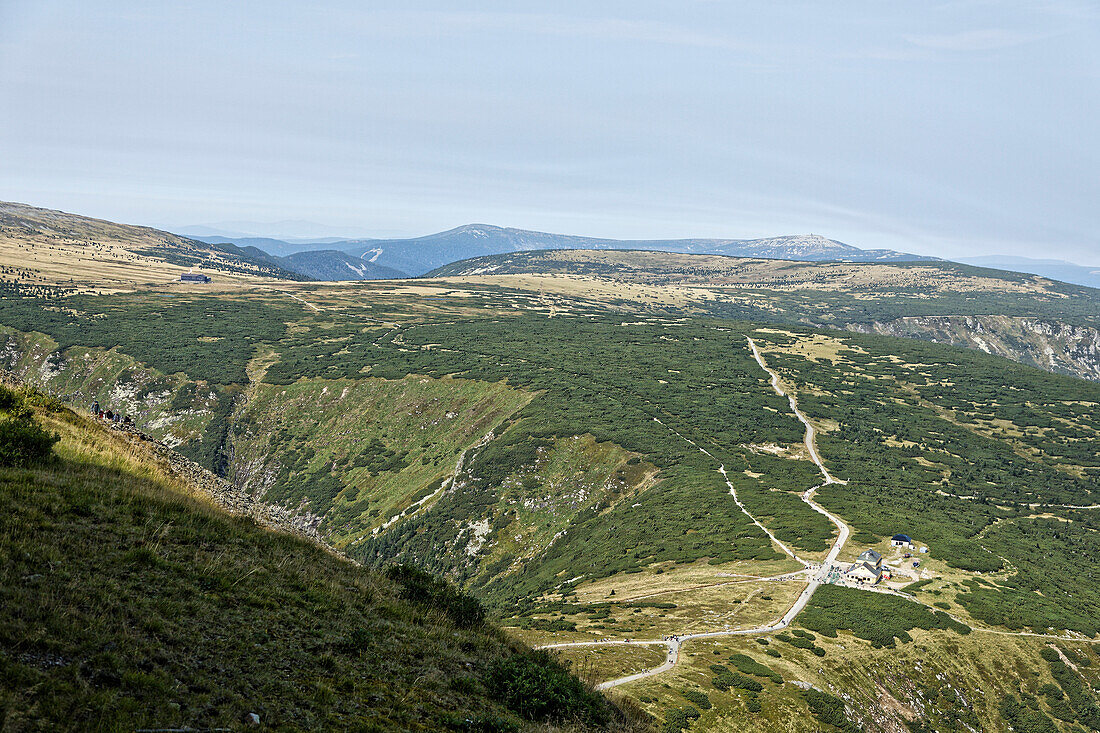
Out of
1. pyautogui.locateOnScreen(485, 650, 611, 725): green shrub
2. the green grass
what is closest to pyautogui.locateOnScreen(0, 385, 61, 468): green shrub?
pyautogui.locateOnScreen(485, 650, 611, 725): green shrub

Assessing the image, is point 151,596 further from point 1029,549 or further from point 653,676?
point 1029,549

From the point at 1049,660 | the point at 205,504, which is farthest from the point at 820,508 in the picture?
the point at 205,504

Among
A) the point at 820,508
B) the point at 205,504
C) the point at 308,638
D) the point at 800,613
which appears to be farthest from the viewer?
the point at 820,508

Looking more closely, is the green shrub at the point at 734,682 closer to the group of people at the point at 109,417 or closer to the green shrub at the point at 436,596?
the green shrub at the point at 436,596

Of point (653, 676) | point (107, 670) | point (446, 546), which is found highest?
point (107, 670)

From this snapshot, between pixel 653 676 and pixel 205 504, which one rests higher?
pixel 205 504

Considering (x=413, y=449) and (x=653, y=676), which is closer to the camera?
(x=653, y=676)

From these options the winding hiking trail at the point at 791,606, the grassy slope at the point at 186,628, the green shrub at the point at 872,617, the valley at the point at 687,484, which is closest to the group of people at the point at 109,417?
the valley at the point at 687,484
